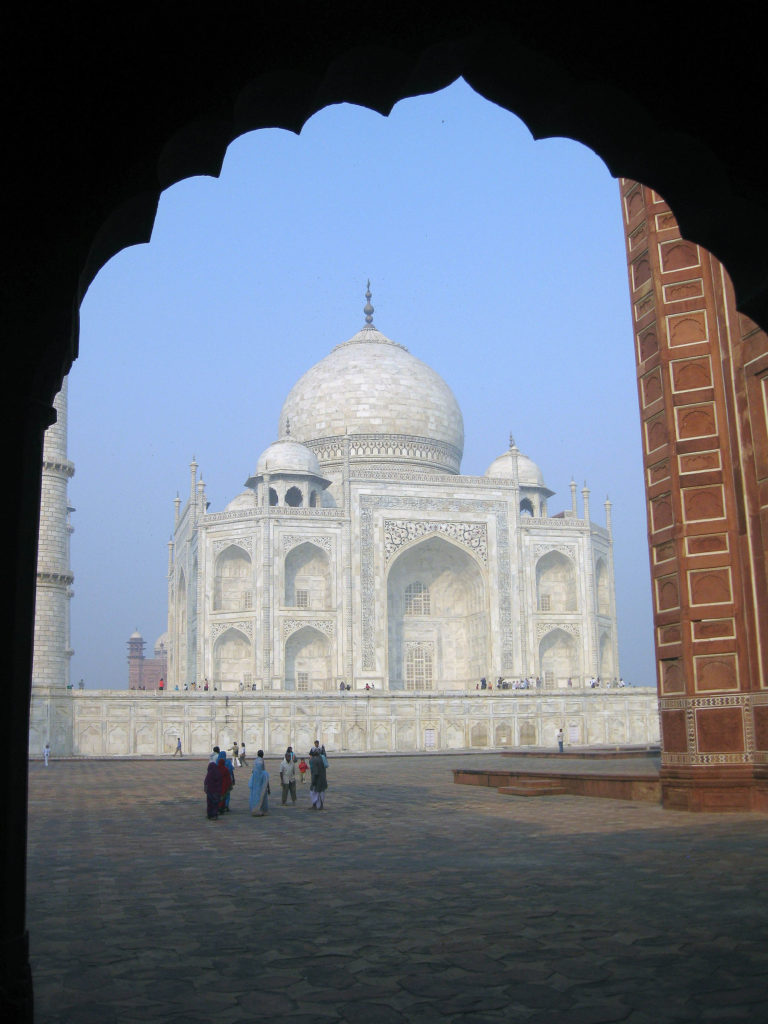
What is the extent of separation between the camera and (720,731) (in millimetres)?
11234

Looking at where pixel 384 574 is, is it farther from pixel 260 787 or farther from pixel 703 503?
pixel 703 503

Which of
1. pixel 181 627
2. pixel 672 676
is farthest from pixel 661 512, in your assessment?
pixel 181 627

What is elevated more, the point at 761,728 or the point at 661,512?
the point at 661,512

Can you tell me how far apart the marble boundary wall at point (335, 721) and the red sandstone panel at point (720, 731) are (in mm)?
19569

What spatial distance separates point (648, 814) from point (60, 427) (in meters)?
22.5

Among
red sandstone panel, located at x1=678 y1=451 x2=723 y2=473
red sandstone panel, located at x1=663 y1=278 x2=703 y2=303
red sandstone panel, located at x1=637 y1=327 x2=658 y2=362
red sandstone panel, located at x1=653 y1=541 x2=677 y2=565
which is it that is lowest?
red sandstone panel, located at x1=653 y1=541 x2=677 y2=565

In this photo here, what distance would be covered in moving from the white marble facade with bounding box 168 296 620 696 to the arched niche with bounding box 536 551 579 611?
0.18ft

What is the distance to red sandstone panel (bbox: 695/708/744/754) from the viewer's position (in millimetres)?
11148

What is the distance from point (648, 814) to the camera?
11.3 m

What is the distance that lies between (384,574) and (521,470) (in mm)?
9030

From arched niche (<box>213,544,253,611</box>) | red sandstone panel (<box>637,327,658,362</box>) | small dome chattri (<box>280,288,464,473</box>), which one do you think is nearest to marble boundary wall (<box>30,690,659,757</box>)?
arched niche (<box>213,544,253,611</box>)

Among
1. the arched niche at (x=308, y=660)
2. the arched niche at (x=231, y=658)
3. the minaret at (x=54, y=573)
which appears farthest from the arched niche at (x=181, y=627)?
the minaret at (x=54, y=573)

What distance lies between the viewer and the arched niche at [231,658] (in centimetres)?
3562

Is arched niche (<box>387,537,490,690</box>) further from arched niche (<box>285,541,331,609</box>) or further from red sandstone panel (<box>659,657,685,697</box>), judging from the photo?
red sandstone panel (<box>659,657,685,697</box>)
